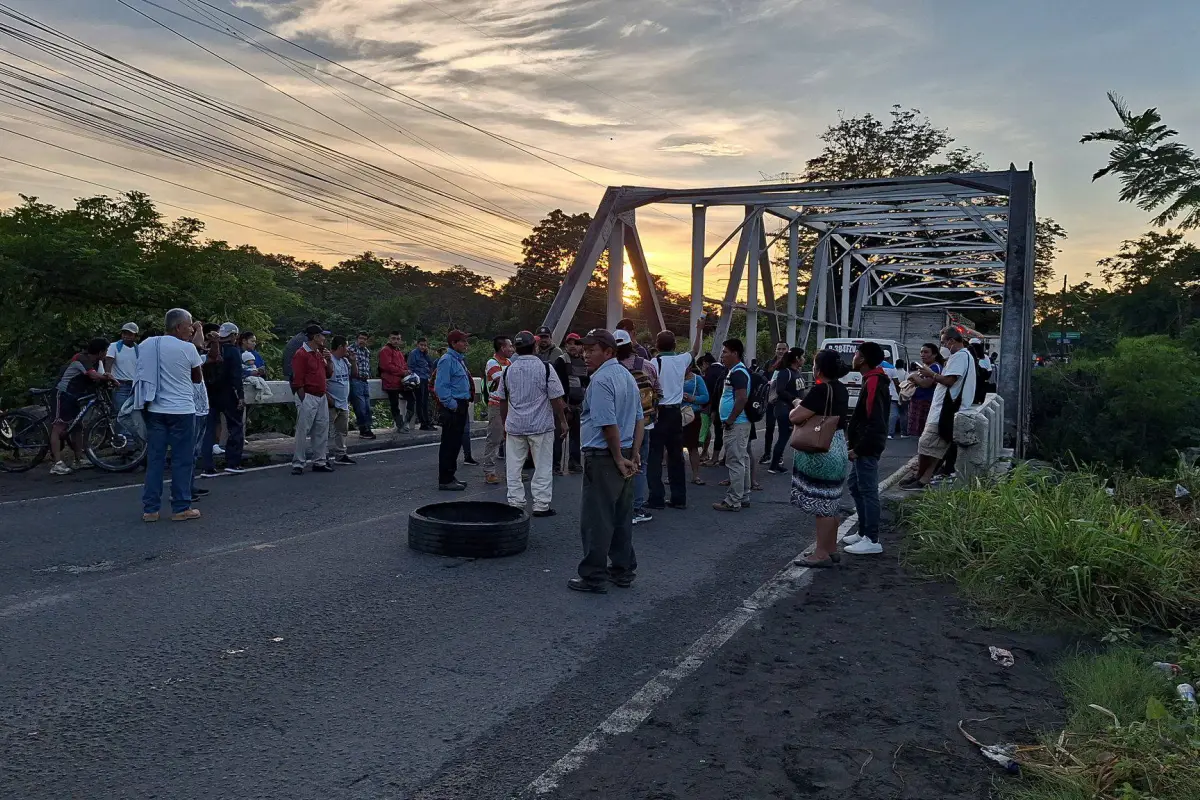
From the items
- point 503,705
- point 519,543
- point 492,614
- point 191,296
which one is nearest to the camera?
point 503,705

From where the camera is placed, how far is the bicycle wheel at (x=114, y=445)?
419 inches

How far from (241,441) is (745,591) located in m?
7.40

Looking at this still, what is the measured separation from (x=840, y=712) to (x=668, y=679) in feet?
2.82

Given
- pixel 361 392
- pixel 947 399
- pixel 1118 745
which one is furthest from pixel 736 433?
pixel 361 392

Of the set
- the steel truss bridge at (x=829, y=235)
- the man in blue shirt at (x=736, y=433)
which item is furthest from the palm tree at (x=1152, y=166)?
the man in blue shirt at (x=736, y=433)

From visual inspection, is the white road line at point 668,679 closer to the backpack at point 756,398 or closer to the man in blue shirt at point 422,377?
the backpack at point 756,398

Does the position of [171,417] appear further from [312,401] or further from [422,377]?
[422,377]

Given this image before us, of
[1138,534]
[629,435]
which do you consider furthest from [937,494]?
[629,435]

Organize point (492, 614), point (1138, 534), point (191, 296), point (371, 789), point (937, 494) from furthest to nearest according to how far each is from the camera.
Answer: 1. point (191, 296)
2. point (937, 494)
3. point (1138, 534)
4. point (492, 614)
5. point (371, 789)

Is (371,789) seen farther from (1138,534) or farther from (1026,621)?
(1138,534)

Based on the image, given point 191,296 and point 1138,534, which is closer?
point 1138,534

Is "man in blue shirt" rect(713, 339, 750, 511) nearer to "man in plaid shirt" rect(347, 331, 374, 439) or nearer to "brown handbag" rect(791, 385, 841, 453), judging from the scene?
"brown handbag" rect(791, 385, 841, 453)

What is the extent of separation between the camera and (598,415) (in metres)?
6.26

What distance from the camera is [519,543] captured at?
7141 millimetres
